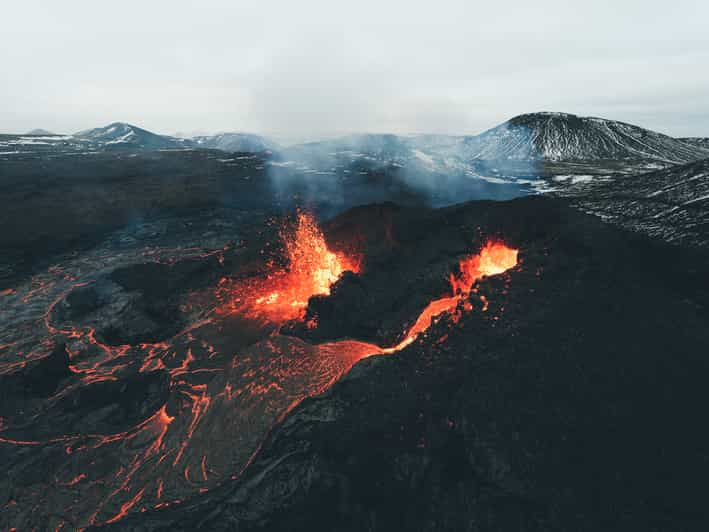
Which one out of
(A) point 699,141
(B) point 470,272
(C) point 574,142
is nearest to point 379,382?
(B) point 470,272

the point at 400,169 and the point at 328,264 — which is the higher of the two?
the point at 400,169

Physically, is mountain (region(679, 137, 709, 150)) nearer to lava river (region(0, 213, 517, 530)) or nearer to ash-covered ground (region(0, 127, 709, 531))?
ash-covered ground (region(0, 127, 709, 531))

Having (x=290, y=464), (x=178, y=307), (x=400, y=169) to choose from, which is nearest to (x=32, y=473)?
(x=290, y=464)

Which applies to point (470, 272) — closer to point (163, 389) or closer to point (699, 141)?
point (163, 389)

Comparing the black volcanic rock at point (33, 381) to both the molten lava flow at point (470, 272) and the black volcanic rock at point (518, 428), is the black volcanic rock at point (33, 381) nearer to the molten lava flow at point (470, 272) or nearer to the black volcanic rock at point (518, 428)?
the black volcanic rock at point (518, 428)

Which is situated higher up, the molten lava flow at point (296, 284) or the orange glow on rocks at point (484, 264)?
the orange glow on rocks at point (484, 264)

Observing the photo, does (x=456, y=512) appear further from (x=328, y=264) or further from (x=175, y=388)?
(x=328, y=264)

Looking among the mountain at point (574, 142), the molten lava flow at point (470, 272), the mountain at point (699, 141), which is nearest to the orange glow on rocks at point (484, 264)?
the molten lava flow at point (470, 272)
